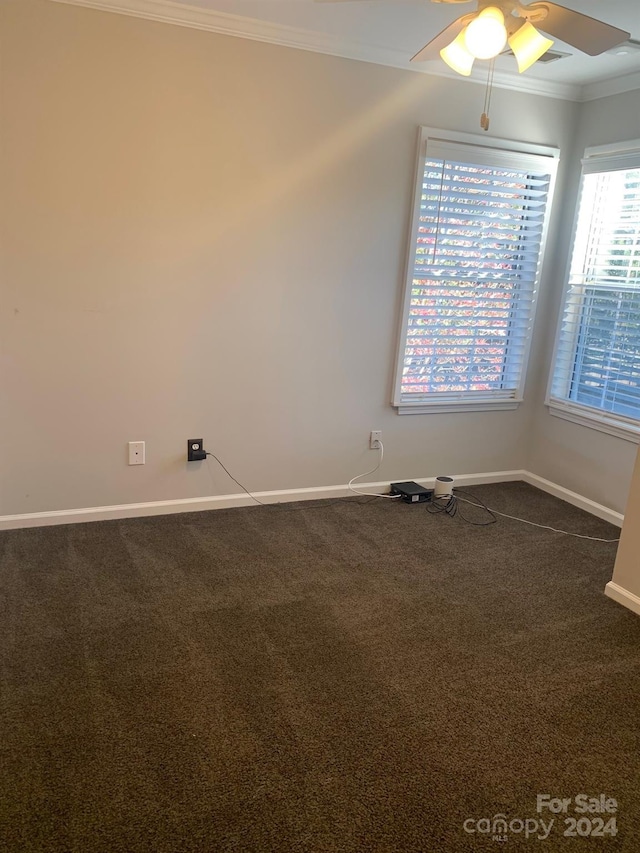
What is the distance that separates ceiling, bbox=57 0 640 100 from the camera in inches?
110

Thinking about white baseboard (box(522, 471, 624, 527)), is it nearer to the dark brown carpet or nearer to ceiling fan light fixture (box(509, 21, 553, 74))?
the dark brown carpet

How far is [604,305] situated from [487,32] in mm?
2294

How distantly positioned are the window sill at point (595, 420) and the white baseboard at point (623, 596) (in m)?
1.06

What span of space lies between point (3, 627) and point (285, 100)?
2761 millimetres

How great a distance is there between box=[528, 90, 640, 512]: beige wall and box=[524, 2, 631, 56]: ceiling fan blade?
1.73 metres

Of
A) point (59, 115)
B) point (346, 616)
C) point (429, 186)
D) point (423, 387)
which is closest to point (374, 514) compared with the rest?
point (423, 387)

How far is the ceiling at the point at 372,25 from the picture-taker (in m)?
2.81

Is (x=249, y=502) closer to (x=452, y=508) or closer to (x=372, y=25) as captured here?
(x=452, y=508)

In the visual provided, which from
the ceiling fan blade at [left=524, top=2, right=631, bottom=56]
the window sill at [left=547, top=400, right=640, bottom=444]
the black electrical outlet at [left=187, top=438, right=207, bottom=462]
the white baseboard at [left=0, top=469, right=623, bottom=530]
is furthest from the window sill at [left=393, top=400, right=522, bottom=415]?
the ceiling fan blade at [left=524, top=2, right=631, bottom=56]

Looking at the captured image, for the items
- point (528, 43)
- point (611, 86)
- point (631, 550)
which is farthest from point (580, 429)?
point (528, 43)

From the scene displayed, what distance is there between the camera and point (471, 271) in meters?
3.91

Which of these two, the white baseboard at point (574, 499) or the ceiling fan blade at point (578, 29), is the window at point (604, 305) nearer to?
the white baseboard at point (574, 499)

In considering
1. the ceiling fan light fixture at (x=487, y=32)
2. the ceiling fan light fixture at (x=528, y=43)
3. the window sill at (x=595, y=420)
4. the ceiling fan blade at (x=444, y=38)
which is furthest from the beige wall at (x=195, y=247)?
the ceiling fan light fixture at (x=487, y=32)

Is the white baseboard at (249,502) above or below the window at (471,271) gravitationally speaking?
below
